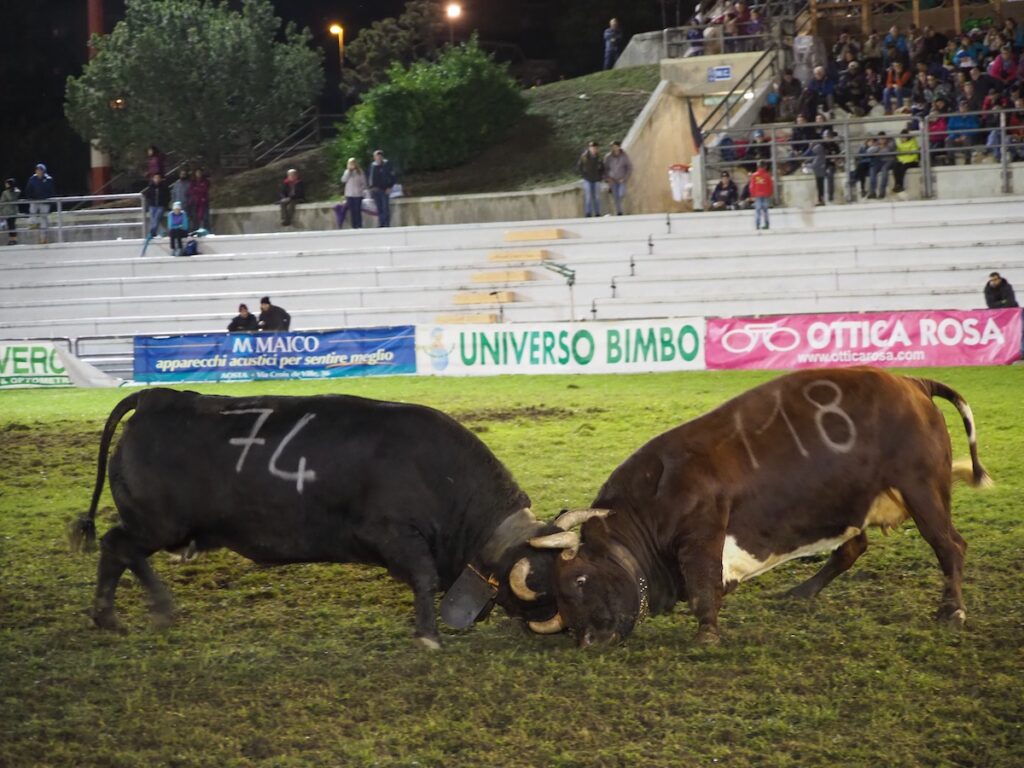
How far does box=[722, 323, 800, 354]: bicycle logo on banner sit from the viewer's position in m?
22.7

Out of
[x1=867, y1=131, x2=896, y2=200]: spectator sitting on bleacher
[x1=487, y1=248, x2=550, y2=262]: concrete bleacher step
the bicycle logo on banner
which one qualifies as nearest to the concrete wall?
[x1=487, y1=248, x2=550, y2=262]: concrete bleacher step

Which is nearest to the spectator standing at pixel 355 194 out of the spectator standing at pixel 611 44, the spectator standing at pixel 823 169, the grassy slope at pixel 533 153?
the grassy slope at pixel 533 153

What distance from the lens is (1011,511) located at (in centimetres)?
1031

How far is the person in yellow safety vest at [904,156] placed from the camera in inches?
1099

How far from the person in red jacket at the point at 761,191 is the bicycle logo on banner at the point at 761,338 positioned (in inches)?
233

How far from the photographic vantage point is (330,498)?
7574 mm

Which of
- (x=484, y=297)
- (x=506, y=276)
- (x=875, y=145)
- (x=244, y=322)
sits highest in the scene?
(x=875, y=145)

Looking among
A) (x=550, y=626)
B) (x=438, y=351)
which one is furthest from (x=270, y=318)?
(x=550, y=626)

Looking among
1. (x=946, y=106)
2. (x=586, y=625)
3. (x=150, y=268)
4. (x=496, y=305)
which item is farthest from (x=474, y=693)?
(x=150, y=268)

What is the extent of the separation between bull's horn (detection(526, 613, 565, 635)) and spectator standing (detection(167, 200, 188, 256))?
27.2 m

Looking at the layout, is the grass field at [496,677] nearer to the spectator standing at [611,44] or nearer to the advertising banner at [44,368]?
the advertising banner at [44,368]

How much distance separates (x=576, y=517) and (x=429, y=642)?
108cm

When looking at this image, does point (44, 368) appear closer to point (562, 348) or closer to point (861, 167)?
point (562, 348)

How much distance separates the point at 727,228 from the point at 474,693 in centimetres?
2355
